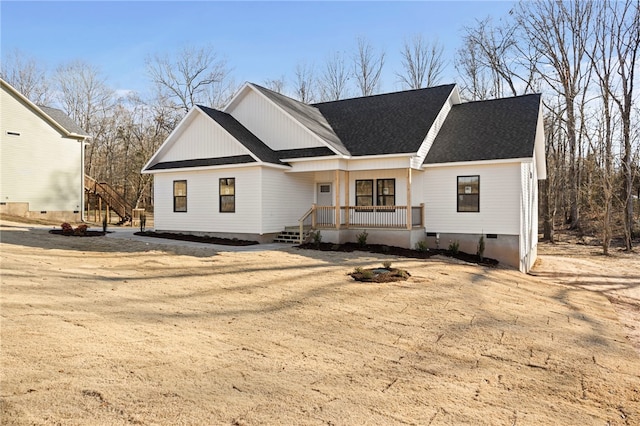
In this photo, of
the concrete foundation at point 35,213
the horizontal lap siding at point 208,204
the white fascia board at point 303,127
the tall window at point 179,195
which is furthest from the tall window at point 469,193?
the concrete foundation at point 35,213

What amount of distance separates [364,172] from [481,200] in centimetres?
491

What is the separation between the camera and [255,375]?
15.3 ft

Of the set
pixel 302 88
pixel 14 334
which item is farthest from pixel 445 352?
pixel 302 88

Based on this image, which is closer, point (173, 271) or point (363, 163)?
point (173, 271)

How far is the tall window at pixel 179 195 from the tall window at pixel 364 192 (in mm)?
7715

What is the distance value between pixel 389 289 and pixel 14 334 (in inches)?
271

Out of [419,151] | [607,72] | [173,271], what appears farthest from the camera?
[607,72]

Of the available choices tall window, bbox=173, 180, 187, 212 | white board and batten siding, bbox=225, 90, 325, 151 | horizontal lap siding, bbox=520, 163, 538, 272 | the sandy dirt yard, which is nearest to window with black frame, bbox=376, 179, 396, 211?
white board and batten siding, bbox=225, 90, 325, 151

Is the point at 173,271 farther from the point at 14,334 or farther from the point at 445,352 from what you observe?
the point at 445,352

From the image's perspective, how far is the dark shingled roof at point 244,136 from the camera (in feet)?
57.2

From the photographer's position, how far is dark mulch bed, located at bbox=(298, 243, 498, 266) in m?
15.5

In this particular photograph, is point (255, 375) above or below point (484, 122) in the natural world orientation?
below

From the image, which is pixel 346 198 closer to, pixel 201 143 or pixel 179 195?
pixel 201 143

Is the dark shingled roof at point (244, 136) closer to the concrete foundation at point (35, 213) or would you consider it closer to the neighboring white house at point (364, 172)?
the neighboring white house at point (364, 172)
